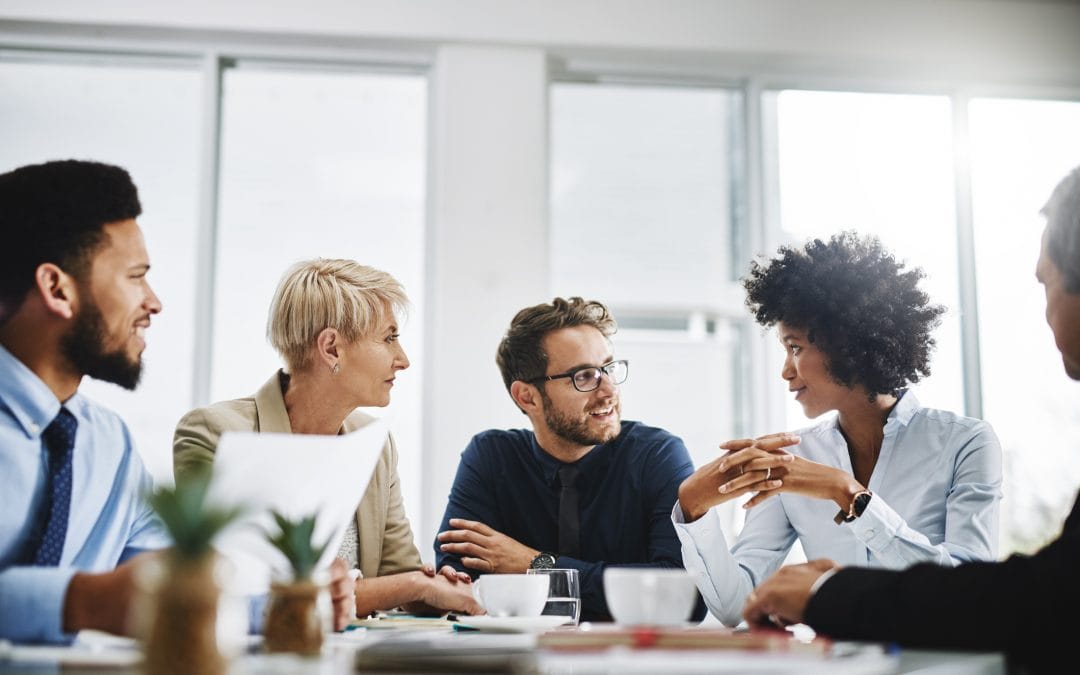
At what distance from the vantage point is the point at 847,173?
4.32m

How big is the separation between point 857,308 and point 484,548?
106cm

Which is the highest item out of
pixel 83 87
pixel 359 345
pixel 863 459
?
pixel 83 87

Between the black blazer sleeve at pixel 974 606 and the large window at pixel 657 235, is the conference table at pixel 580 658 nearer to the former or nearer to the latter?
the black blazer sleeve at pixel 974 606

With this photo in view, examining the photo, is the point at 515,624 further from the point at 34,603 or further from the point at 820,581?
the point at 34,603

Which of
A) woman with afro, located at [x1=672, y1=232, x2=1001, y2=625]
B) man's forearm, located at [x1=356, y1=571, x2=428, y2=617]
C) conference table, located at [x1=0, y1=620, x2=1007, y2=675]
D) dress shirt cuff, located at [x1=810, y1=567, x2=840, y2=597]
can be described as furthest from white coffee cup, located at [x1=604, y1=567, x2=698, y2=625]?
man's forearm, located at [x1=356, y1=571, x2=428, y2=617]

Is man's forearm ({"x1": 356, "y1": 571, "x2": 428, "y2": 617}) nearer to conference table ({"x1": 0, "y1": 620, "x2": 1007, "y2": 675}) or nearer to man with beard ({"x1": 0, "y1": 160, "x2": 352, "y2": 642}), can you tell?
man with beard ({"x1": 0, "y1": 160, "x2": 352, "y2": 642})

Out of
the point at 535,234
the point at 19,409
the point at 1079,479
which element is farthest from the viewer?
the point at 1079,479

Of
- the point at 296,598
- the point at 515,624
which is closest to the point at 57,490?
the point at 296,598

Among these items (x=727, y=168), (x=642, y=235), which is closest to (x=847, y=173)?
(x=727, y=168)

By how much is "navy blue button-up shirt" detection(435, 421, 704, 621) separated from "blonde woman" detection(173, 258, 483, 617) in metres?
0.16

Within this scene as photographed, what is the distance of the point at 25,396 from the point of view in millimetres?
1540

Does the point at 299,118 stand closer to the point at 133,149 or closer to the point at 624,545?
the point at 133,149

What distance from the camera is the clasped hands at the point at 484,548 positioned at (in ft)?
7.84

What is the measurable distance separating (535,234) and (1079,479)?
2.45m
